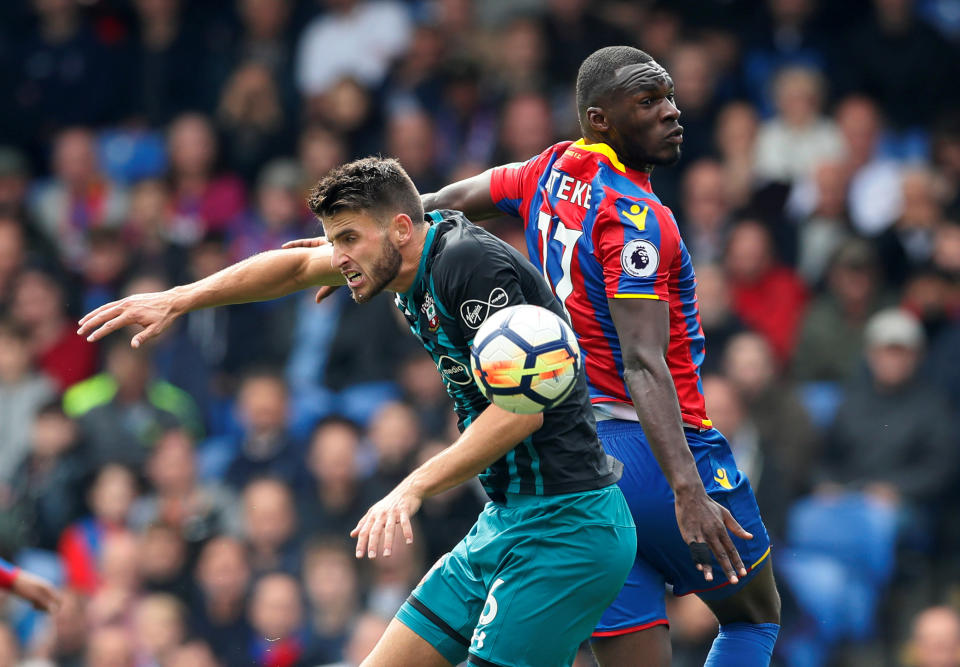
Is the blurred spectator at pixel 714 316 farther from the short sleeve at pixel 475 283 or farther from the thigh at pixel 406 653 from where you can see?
the short sleeve at pixel 475 283

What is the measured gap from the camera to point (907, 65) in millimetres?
11016

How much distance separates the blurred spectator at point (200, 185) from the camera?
12195mm

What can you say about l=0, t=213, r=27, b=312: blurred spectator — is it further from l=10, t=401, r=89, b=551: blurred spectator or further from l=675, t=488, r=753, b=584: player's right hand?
l=675, t=488, r=753, b=584: player's right hand

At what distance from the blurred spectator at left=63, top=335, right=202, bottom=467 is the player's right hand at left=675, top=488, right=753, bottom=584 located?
6326mm

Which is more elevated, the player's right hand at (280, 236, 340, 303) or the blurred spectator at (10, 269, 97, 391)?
the player's right hand at (280, 236, 340, 303)

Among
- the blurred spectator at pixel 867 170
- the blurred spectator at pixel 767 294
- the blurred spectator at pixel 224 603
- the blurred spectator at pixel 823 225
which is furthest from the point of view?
the blurred spectator at pixel 867 170

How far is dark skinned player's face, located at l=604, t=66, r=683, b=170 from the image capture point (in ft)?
17.6

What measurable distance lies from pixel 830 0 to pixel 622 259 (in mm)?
7297

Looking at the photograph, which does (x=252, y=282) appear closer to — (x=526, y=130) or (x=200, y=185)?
(x=526, y=130)

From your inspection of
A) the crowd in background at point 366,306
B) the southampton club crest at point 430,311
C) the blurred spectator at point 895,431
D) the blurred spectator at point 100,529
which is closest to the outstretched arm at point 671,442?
the southampton club crest at point 430,311

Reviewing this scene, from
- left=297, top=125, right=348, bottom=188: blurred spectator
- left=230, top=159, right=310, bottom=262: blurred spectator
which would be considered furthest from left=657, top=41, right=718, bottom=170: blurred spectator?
left=230, top=159, right=310, bottom=262: blurred spectator

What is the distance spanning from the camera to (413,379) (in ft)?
33.3

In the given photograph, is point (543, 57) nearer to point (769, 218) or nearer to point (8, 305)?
point (769, 218)

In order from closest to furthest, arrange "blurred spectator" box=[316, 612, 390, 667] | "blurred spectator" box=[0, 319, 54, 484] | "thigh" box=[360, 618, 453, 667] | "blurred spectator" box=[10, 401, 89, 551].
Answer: "thigh" box=[360, 618, 453, 667] < "blurred spectator" box=[316, 612, 390, 667] < "blurred spectator" box=[10, 401, 89, 551] < "blurred spectator" box=[0, 319, 54, 484]
